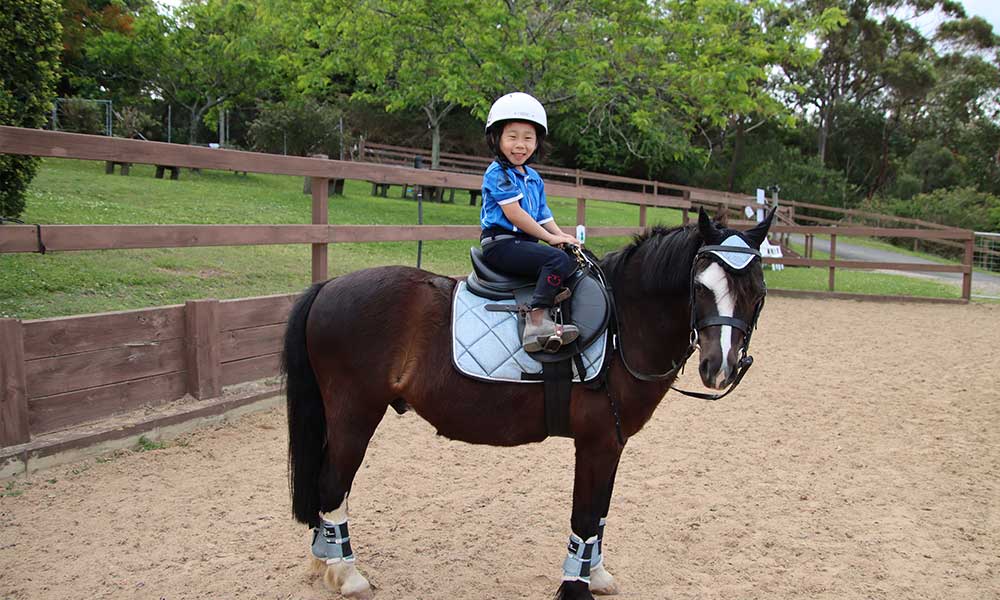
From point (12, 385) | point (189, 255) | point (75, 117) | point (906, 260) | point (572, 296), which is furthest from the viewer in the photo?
point (906, 260)

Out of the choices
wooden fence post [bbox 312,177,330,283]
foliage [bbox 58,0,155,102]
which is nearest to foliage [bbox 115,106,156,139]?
foliage [bbox 58,0,155,102]

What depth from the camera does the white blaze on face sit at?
95.8 inches

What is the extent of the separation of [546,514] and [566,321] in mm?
1466

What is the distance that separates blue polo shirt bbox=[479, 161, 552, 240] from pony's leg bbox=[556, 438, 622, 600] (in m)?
1.01

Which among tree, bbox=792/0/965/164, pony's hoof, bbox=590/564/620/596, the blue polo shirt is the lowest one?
pony's hoof, bbox=590/564/620/596

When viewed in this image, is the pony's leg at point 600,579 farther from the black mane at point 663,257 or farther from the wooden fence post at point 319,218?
the wooden fence post at point 319,218

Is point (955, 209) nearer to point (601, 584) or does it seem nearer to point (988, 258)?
point (988, 258)

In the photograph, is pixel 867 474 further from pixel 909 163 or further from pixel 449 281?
pixel 909 163

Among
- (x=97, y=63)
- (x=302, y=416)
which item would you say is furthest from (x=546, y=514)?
(x=97, y=63)

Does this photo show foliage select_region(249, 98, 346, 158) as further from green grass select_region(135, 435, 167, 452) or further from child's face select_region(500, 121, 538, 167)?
child's face select_region(500, 121, 538, 167)

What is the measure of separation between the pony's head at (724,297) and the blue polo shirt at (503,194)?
2.46 feet

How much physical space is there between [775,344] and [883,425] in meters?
3.04

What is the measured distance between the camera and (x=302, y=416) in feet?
10.3

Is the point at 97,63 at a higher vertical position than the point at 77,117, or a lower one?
higher
